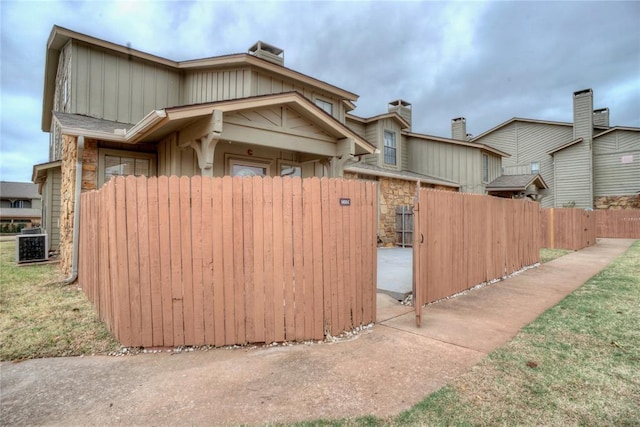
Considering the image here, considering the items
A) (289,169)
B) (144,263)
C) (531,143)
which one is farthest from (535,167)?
(144,263)

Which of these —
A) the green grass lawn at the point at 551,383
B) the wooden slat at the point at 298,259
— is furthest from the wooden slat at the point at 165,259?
the green grass lawn at the point at 551,383

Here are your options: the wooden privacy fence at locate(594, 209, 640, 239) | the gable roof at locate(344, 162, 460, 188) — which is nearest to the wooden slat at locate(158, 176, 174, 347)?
→ the gable roof at locate(344, 162, 460, 188)

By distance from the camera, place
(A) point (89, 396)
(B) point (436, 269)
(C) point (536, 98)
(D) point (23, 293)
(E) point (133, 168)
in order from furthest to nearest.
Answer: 1. (C) point (536, 98)
2. (E) point (133, 168)
3. (D) point (23, 293)
4. (B) point (436, 269)
5. (A) point (89, 396)

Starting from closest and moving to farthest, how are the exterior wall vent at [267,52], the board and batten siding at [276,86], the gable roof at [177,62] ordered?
1. the gable roof at [177,62]
2. the board and batten siding at [276,86]
3. the exterior wall vent at [267,52]

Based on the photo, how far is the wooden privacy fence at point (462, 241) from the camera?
553cm

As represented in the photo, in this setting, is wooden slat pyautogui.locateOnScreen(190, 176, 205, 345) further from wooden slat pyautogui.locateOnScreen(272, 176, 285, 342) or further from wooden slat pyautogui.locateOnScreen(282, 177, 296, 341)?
wooden slat pyautogui.locateOnScreen(282, 177, 296, 341)

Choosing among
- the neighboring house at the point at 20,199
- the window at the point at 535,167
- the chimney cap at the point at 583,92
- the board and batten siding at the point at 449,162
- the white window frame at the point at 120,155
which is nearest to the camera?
the white window frame at the point at 120,155

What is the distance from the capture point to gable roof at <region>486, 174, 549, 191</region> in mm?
18675

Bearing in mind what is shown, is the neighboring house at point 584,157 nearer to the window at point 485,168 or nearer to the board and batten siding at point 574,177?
the board and batten siding at point 574,177

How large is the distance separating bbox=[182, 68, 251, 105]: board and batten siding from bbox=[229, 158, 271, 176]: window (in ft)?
7.94

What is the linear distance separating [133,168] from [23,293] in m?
3.39

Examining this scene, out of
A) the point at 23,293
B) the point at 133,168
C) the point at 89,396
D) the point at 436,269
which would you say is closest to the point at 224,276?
the point at 89,396

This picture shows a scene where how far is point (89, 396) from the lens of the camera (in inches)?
112

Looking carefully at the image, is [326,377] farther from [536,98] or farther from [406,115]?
[536,98]
